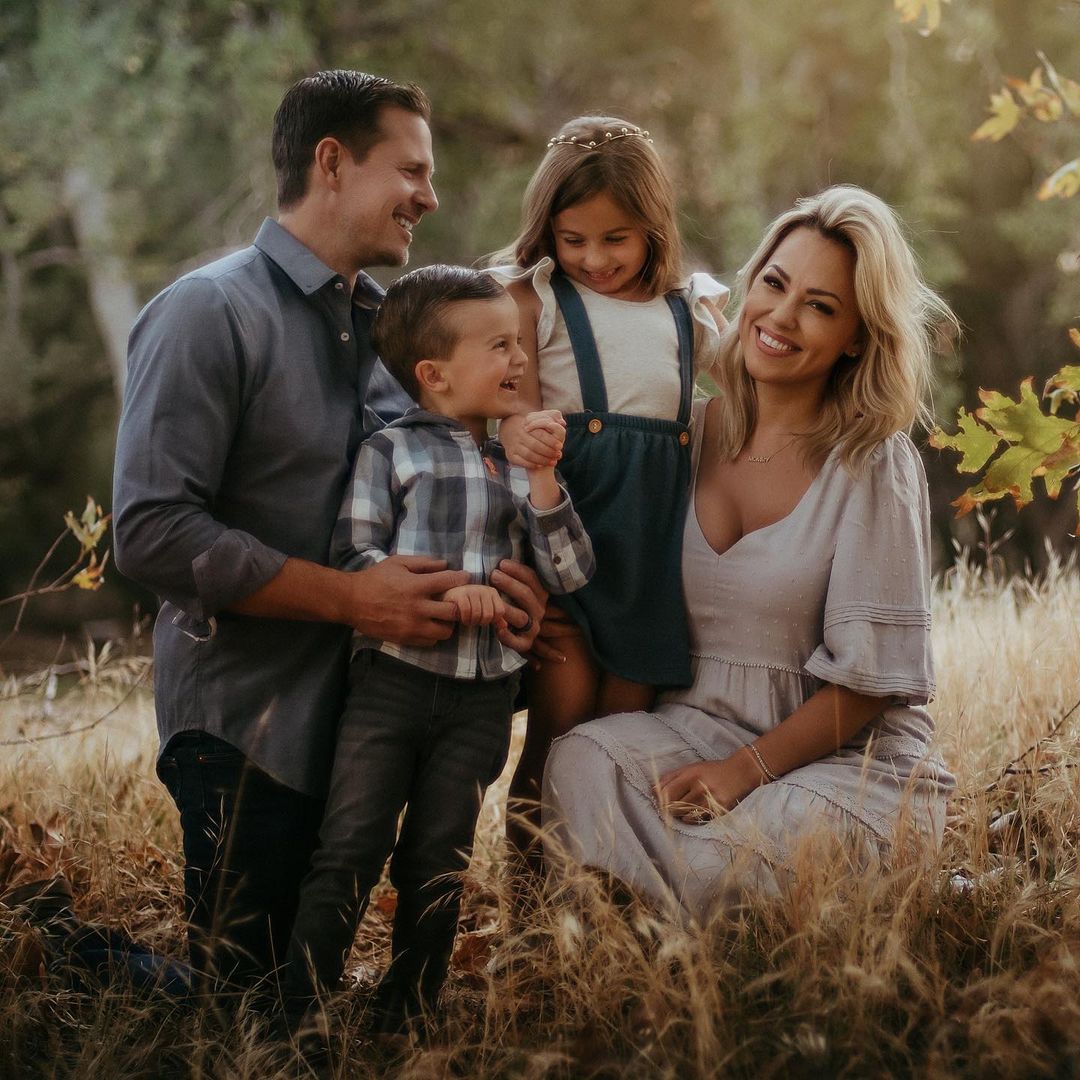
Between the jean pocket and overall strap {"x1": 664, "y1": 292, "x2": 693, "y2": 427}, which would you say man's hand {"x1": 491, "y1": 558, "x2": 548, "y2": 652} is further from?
the jean pocket

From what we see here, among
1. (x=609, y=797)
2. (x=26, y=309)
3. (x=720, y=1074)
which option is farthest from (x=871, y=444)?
(x=26, y=309)

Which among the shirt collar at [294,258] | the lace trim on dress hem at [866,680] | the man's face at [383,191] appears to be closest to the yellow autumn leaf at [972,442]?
the lace trim on dress hem at [866,680]

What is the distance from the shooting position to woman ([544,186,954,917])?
2.86 meters

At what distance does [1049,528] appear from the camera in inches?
484

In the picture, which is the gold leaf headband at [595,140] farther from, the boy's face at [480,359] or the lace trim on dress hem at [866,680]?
the lace trim on dress hem at [866,680]

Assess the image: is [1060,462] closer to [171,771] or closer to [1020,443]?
[1020,443]

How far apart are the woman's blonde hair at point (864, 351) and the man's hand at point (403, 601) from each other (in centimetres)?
90

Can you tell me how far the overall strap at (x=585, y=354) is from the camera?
3129 mm

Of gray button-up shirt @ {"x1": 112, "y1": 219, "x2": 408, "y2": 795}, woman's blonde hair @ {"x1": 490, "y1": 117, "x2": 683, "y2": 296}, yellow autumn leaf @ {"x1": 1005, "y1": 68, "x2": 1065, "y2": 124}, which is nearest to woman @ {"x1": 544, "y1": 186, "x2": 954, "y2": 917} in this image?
woman's blonde hair @ {"x1": 490, "y1": 117, "x2": 683, "y2": 296}

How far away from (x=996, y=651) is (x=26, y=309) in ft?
42.3

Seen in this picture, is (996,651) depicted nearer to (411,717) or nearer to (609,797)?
(609,797)

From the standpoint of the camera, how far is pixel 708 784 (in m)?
2.92

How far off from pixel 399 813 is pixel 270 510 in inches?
28.2

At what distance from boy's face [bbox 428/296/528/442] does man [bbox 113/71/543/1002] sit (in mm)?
275
